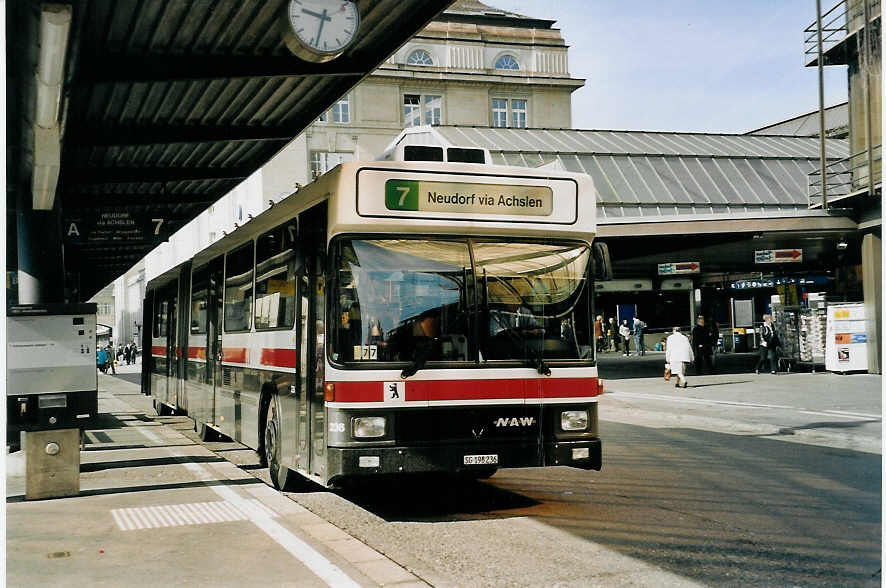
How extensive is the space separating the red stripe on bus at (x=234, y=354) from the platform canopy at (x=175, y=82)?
10.1ft

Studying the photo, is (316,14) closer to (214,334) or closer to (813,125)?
(214,334)

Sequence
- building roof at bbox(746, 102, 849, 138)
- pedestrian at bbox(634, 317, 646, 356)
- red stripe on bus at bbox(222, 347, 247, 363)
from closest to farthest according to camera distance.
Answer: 1. red stripe on bus at bbox(222, 347, 247, 363)
2. pedestrian at bbox(634, 317, 646, 356)
3. building roof at bbox(746, 102, 849, 138)

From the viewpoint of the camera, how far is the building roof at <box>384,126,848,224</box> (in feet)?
114

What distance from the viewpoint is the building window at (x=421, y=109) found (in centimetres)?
6022

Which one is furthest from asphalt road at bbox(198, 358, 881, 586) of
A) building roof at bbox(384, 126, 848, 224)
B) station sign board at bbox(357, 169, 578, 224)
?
building roof at bbox(384, 126, 848, 224)

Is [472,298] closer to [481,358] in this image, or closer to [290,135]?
[481,358]

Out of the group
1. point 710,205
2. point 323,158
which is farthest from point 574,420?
point 323,158

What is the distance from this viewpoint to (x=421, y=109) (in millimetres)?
60500

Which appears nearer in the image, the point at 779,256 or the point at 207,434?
the point at 207,434

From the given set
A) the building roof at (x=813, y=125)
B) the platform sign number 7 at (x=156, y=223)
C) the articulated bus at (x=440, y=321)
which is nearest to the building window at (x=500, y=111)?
the building roof at (x=813, y=125)

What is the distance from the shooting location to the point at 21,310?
9.64 m

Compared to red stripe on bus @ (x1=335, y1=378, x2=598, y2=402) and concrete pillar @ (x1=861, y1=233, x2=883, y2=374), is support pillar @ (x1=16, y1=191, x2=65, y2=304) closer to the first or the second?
red stripe on bus @ (x1=335, y1=378, x2=598, y2=402)

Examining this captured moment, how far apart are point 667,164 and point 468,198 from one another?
3024cm

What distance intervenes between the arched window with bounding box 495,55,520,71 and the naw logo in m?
57.1
